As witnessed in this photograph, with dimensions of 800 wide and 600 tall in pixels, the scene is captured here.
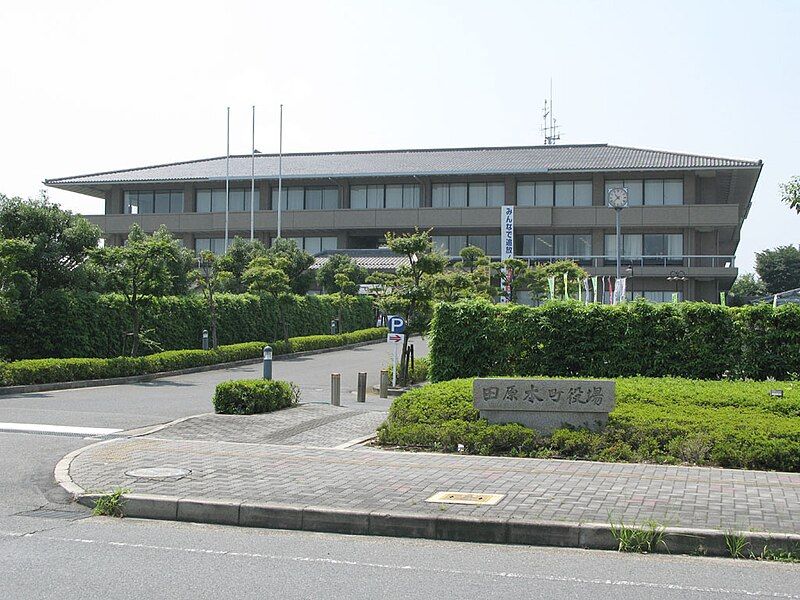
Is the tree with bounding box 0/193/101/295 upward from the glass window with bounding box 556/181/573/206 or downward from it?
downward

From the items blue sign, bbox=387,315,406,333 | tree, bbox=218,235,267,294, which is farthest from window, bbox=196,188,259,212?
blue sign, bbox=387,315,406,333

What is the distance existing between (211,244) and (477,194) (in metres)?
19.3

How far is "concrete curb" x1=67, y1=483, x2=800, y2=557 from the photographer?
732cm

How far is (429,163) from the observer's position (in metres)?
59.7

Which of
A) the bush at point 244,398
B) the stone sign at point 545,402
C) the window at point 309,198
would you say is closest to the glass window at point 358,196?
the window at point 309,198

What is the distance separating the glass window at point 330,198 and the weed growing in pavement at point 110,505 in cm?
5281

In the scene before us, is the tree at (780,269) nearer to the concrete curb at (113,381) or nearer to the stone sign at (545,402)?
the concrete curb at (113,381)

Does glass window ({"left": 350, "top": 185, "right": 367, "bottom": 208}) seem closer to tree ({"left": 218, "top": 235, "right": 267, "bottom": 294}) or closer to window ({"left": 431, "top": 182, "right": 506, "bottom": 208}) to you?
window ({"left": 431, "top": 182, "right": 506, "bottom": 208})

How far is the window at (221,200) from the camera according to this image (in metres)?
62.2

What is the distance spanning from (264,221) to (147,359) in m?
34.2

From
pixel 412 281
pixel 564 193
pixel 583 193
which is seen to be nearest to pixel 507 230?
pixel 564 193

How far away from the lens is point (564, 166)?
5494 centimetres

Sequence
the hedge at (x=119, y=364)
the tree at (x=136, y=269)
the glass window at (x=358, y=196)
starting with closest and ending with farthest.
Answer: the hedge at (x=119, y=364), the tree at (x=136, y=269), the glass window at (x=358, y=196)

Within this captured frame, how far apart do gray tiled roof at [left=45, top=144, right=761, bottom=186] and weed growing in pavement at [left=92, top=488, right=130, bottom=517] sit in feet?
155
